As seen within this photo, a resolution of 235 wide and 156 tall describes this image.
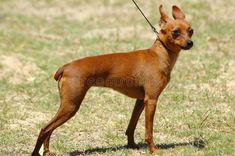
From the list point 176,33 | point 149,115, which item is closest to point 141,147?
point 149,115

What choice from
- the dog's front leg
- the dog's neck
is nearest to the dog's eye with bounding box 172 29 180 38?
the dog's neck

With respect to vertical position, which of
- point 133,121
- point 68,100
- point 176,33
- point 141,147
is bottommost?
point 141,147

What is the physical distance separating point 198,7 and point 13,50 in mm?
6167

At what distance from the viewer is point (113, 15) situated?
57.8 ft

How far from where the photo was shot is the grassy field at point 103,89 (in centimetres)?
809

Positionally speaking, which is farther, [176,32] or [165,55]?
[165,55]

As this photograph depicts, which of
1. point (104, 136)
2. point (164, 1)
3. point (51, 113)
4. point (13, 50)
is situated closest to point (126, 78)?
point (104, 136)

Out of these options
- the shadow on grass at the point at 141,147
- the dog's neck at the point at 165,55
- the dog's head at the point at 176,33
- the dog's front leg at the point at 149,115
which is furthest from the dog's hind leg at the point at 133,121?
the dog's head at the point at 176,33

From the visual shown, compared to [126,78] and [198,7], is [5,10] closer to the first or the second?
[198,7]

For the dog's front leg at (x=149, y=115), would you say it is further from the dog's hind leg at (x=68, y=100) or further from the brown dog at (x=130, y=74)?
the dog's hind leg at (x=68, y=100)

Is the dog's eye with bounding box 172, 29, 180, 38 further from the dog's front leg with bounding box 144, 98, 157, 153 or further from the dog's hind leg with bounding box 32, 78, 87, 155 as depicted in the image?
the dog's hind leg with bounding box 32, 78, 87, 155

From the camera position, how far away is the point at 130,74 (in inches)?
286

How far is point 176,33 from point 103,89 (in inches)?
153

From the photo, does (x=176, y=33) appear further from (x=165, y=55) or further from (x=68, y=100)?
(x=68, y=100)
